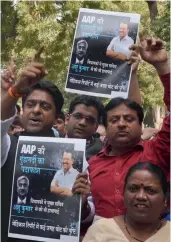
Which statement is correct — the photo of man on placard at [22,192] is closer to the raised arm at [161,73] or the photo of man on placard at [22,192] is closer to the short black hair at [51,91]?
the short black hair at [51,91]

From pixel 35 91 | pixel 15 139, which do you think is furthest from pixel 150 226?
pixel 35 91

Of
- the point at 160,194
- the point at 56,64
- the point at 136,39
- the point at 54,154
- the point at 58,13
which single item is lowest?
the point at 160,194

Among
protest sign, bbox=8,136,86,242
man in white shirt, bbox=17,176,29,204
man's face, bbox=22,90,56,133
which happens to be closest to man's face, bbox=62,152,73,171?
protest sign, bbox=8,136,86,242

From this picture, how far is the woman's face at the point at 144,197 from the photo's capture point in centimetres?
232

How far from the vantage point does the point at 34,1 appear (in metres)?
10.3

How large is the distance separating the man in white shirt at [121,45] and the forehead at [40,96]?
1.61 ft

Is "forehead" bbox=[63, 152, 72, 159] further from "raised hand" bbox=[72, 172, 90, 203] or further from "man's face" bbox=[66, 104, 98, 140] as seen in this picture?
"man's face" bbox=[66, 104, 98, 140]

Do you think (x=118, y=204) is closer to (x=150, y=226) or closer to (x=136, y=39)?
(x=150, y=226)

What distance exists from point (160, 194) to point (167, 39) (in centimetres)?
754

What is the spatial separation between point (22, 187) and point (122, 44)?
1091 mm

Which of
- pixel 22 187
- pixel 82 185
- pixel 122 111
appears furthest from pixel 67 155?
pixel 122 111

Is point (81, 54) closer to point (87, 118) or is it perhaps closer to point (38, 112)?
point (87, 118)

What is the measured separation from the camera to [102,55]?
119 inches

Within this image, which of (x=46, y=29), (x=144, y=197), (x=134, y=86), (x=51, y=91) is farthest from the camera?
(x=46, y=29)
